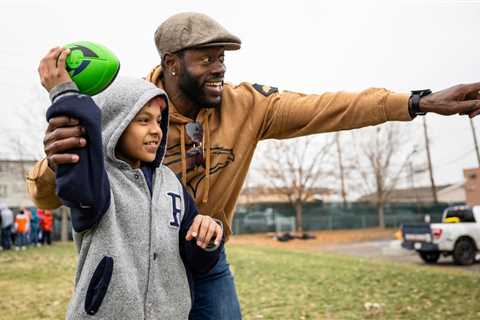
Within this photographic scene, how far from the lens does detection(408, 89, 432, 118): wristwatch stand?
98.5 inches

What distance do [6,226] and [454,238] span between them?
1574 centimetres

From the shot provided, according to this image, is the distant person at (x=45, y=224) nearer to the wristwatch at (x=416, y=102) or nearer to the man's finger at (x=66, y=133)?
the wristwatch at (x=416, y=102)

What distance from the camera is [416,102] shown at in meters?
2.50

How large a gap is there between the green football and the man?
738 millimetres

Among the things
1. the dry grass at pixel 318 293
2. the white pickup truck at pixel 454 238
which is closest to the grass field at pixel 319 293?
the dry grass at pixel 318 293

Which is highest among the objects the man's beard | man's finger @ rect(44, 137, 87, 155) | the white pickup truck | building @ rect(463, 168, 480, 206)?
building @ rect(463, 168, 480, 206)

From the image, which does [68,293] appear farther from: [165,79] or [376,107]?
[376,107]

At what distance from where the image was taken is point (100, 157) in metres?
1.71

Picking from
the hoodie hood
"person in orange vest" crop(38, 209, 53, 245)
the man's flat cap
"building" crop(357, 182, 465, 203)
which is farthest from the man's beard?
"building" crop(357, 182, 465, 203)

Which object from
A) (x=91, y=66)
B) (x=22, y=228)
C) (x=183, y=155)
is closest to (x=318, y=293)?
(x=183, y=155)

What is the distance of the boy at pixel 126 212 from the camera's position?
5.51 ft

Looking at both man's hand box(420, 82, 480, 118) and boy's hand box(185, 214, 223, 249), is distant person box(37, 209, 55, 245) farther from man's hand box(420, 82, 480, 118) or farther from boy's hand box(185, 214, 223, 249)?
man's hand box(420, 82, 480, 118)

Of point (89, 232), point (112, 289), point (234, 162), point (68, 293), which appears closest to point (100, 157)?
point (89, 232)

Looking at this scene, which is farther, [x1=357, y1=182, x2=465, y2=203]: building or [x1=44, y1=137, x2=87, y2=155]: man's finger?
[x1=357, y1=182, x2=465, y2=203]: building
